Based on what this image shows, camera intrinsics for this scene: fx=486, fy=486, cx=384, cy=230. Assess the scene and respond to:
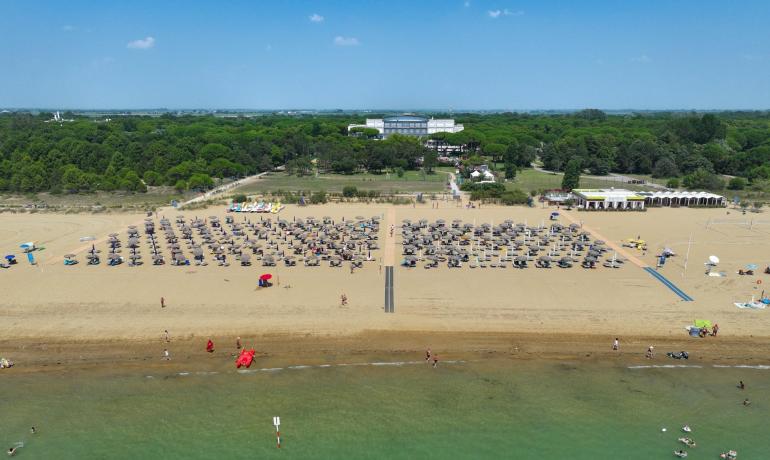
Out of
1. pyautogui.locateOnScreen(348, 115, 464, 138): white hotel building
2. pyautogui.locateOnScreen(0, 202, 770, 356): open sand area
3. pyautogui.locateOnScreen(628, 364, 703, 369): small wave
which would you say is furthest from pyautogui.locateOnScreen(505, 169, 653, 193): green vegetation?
pyautogui.locateOnScreen(348, 115, 464, 138): white hotel building

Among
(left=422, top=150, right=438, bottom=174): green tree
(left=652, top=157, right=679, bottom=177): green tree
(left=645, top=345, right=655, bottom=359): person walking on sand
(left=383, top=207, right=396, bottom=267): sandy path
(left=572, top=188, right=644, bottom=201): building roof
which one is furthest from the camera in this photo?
(left=422, top=150, right=438, bottom=174): green tree

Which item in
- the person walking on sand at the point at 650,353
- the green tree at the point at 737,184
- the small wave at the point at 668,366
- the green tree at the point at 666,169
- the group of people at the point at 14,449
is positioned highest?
the green tree at the point at 666,169

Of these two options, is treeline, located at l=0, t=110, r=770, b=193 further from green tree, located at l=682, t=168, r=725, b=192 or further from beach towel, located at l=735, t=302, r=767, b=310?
beach towel, located at l=735, t=302, r=767, b=310

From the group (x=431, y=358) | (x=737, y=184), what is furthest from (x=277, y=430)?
(x=737, y=184)

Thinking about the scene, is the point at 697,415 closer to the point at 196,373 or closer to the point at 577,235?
the point at 196,373

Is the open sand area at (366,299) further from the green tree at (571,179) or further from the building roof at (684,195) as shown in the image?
the green tree at (571,179)

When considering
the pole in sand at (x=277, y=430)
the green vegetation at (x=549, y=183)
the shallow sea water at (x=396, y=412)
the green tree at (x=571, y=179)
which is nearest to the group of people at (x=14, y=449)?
the shallow sea water at (x=396, y=412)
